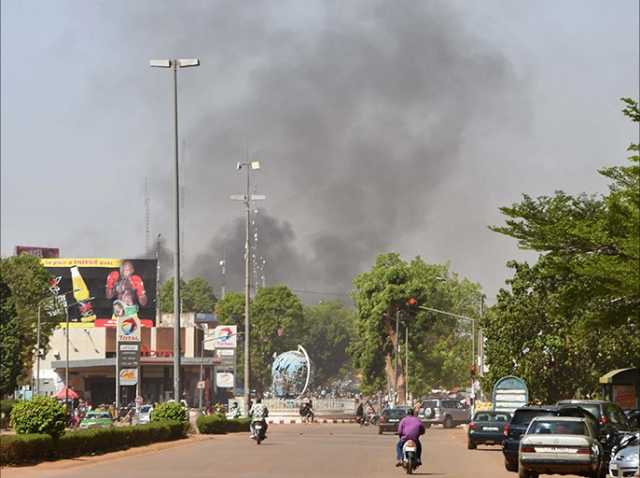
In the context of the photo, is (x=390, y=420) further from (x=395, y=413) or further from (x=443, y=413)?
(x=443, y=413)

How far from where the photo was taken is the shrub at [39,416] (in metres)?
36.8

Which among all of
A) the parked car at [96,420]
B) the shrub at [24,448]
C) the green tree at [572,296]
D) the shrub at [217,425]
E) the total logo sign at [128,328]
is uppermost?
the total logo sign at [128,328]

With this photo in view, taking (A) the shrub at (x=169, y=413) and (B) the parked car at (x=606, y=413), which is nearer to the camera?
(B) the parked car at (x=606, y=413)

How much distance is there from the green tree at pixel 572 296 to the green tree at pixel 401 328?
176 ft

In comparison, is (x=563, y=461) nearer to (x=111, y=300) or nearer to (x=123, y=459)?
(x=123, y=459)

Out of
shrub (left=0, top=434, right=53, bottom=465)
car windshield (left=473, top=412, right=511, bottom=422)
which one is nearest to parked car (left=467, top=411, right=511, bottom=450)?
car windshield (left=473, top=412, right=511, bottom=422)

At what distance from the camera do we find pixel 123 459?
39312 millimetres

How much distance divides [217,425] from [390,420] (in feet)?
48.3

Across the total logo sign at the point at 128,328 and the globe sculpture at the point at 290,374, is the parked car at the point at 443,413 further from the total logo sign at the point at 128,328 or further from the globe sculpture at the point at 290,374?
the total logo sign at the point at 128,328

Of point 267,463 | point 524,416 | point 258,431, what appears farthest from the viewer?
point 258,431

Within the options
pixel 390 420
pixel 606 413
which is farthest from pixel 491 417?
pixel 390 420

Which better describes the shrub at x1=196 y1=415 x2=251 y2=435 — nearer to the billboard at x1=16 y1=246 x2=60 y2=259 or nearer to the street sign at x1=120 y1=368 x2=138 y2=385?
the street sign at x1=120 y1=368 x2=138 y2=385

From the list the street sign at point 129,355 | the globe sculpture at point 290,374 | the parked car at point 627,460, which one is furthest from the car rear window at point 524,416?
Result: the globe sculpture at point 290,374

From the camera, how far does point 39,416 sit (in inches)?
1451
